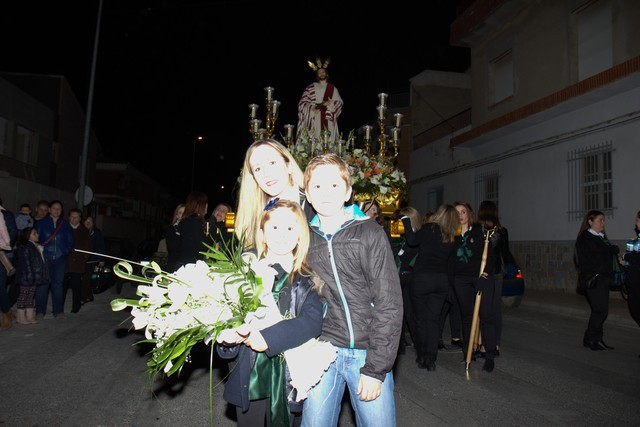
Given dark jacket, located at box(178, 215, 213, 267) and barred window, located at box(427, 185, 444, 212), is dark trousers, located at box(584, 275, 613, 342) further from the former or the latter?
barred window, located at box(427, 185, 444, 212)

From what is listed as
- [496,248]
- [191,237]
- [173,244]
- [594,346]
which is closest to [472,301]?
[496,248]

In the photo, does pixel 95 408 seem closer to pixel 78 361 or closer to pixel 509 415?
pixel 78 361

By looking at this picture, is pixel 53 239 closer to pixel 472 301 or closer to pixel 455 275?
pixel 455 275

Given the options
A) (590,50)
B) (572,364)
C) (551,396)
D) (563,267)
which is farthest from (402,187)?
(590,50)

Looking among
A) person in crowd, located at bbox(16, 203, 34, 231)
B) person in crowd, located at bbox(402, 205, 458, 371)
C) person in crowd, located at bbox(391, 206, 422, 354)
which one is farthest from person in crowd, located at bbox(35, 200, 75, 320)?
person in crowd, located at bbox(402, 205, 458, 371)

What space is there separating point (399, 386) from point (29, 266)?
643cm

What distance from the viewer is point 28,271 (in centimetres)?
843

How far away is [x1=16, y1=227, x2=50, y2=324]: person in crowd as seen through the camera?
27.7 feet

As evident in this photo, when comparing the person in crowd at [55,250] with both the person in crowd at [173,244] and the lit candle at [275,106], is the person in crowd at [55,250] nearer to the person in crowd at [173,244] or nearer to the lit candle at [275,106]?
the person in crowd at [173,244]

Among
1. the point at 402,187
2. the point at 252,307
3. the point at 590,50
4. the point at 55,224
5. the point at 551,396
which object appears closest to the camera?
the point at 252,307

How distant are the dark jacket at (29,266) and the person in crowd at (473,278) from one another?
6.69m

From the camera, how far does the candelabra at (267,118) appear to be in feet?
32.8

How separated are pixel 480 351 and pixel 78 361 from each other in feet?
16.8

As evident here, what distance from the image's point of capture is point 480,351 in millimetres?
6785
